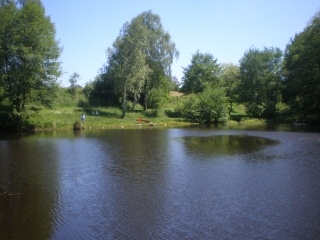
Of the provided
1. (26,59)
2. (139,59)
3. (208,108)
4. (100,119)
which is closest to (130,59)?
(139,59)

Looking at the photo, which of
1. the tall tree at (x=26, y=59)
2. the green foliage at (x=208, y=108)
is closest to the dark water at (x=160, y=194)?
the tall tree at (x=26, y=59)

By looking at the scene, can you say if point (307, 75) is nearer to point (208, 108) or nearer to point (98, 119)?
point (208, 108)

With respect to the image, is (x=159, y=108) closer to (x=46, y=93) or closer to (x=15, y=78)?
(x=46, y=93)

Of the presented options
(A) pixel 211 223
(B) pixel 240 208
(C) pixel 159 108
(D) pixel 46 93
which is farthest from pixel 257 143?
(C) pixel 159 108

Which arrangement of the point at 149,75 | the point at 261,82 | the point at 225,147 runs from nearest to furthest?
the point at 225,147 → the point at 149,75 → the point at 261,82

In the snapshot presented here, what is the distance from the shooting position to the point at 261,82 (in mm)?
71625

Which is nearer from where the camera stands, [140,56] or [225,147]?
[225,147]

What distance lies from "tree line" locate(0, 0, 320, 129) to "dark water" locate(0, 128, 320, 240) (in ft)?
66.7

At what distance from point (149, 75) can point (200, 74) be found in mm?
21563

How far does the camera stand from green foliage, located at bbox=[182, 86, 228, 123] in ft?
204

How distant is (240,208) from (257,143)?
800 inches

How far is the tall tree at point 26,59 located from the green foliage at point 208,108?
27.7m

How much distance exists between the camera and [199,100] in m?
62.5

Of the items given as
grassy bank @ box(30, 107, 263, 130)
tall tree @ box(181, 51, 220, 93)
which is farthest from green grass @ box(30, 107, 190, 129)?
tall tree @ box(181, 51, 220, 93)
